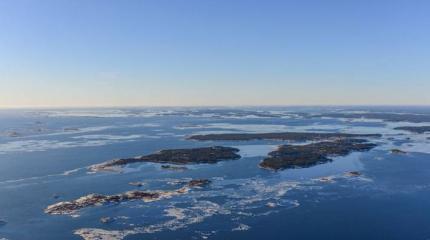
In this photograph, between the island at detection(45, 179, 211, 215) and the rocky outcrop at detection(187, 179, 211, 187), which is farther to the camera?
the rocky outcrop at detection(187, 179, 211, 187)

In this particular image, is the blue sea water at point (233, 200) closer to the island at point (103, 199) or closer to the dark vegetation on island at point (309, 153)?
the island at point (103, 199)

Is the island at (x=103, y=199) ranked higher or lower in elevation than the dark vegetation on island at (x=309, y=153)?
lower

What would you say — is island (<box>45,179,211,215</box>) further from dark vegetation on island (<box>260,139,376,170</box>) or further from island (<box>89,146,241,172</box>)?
dark vegetation on island (<box>260,139,376,170</box>)

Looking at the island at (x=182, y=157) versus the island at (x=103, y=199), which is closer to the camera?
the island at (x=103, y=199)

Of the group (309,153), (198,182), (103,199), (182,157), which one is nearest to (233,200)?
(198,182)

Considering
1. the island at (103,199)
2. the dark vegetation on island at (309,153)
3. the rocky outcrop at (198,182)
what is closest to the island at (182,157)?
the dark vegetation on island at (309,153)

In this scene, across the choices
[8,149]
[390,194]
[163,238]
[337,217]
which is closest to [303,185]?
[390,194]

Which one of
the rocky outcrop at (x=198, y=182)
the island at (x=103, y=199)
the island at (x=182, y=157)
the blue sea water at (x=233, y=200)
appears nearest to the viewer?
the blue sea water at (x=233, y=200)

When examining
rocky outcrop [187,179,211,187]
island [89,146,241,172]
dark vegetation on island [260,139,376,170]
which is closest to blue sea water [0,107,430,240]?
rocky outcrop [187,179,211,187]
